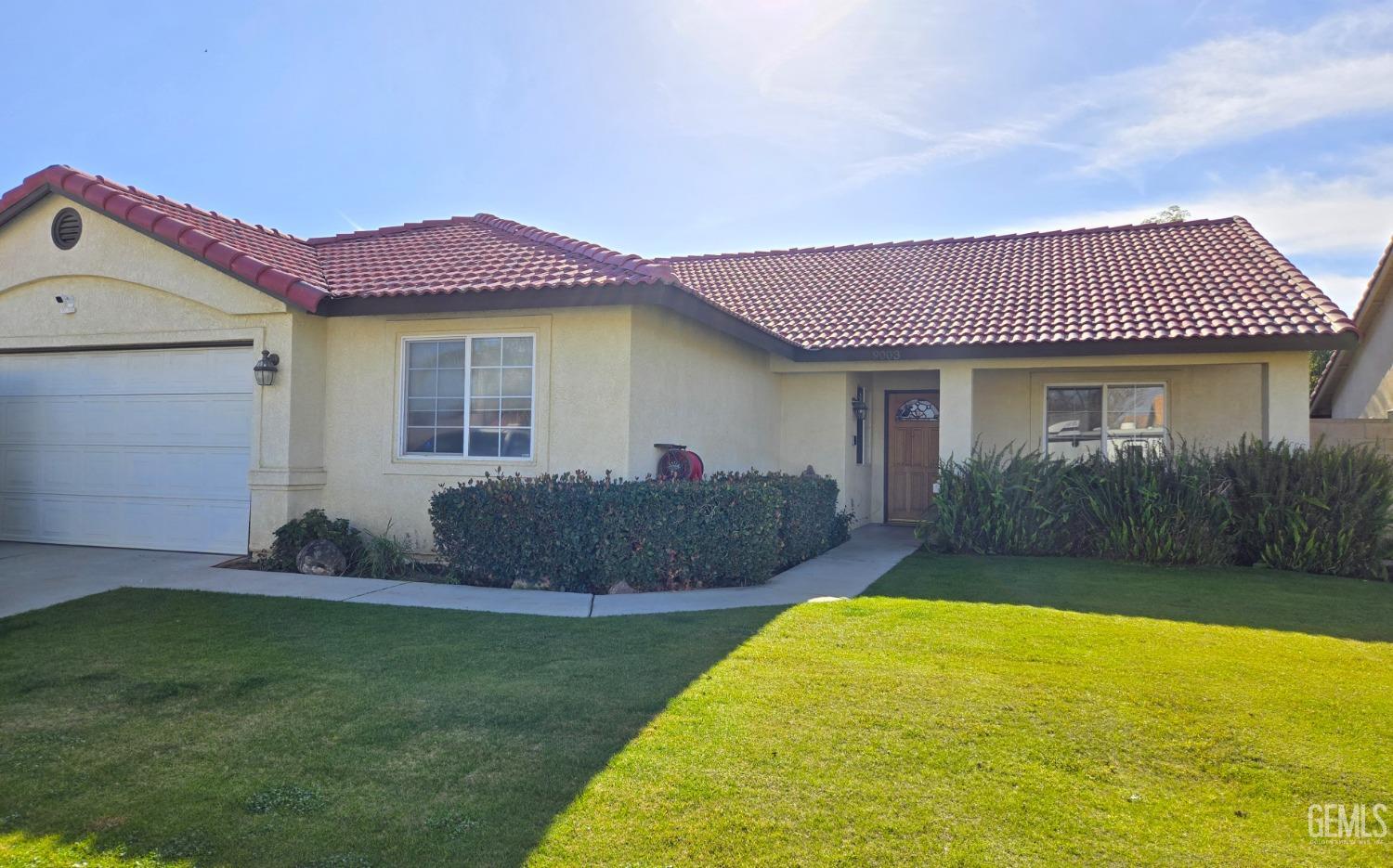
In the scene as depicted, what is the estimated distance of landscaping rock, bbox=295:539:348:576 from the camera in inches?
372

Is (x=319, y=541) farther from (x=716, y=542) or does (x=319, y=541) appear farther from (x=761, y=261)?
(x=761, y=261)

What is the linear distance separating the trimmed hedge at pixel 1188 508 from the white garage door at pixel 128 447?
9234mm

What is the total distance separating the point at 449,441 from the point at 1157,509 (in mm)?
8767

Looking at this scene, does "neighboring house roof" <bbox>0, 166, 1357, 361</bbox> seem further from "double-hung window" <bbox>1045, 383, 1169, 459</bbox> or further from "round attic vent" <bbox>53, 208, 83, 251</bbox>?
"double-hung window" <bbox>1045, 383, 1169, 459</bbox>

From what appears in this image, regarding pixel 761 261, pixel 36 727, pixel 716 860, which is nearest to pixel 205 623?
pixel 36 727

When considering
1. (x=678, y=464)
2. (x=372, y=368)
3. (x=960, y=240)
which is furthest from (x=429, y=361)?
(x=960, y=240)

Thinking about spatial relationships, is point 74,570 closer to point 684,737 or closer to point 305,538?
point 305,538

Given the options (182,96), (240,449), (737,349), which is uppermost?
(182,96)

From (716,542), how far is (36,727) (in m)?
5.69

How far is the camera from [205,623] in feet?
22.7

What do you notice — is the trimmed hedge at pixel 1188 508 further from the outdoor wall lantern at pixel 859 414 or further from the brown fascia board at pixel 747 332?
the outdoor wall lantern at pixel 859 414

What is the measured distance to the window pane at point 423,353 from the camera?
1027cm

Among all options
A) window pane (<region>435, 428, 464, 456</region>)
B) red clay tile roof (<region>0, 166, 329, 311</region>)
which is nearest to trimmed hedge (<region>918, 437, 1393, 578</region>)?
window pane (<region>435, 428, 464, 456</region>)

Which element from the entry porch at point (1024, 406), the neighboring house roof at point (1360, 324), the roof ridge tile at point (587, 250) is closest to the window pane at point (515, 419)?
the roof ridge tile at point (587, 250)
